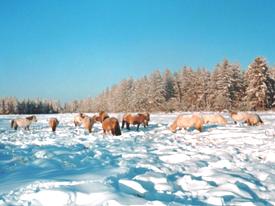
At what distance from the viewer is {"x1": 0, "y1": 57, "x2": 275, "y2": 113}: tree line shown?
5178cm

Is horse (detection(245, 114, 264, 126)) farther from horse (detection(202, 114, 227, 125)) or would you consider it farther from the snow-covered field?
the snow-covered field

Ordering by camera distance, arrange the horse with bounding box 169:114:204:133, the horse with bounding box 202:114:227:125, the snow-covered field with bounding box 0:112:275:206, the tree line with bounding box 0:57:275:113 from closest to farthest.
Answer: the snow-covered field with bounding box 0:112:275:206 < the horse with bounding box 169:114:204:133 < the horse with bounding box 202:114:227:125 < the tree line with bounding box 0:57:275:113

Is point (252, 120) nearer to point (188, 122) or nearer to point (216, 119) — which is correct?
point (216, 119)

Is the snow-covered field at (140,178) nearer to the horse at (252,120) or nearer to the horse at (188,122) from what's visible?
the horse at (188,122)

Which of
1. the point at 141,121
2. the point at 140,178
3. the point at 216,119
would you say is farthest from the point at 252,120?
the point at 140,178

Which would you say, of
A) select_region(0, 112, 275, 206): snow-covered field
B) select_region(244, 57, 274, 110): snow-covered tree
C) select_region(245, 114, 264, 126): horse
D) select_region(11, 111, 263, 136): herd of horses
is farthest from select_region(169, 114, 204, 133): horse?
select_region(244, 57, 274, 110): snow-covered tree

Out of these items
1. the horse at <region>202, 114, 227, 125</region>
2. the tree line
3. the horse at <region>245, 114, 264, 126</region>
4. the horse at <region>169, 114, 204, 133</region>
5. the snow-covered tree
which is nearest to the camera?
the horse at <region>169, 114, 204, 133</region>

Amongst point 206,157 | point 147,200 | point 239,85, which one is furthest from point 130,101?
point 147,200

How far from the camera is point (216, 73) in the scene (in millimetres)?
62062

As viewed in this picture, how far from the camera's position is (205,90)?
64500mm

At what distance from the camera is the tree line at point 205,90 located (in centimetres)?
5178

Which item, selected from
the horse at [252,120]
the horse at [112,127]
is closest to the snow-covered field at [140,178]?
the horse at [112,127]

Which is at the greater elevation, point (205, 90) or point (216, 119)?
point (205, 90)

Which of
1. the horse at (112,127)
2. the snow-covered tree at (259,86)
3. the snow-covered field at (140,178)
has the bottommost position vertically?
the snow-covered field at (140,178)
